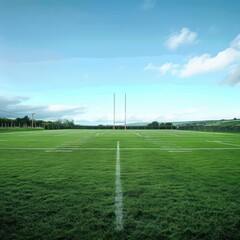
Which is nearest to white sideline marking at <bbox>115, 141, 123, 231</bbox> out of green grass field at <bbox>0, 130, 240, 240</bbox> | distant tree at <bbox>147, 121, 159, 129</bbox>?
green grass field at <bbox>0, 130, 240, 240</bbox>

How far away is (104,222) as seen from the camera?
336 cm

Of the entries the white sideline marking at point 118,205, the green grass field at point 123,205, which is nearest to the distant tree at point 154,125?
the green grass field at point 123,205

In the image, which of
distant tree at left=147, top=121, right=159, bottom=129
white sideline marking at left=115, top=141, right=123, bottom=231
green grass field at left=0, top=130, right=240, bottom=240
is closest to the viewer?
green grass field at left=0, top=130, right=240, bottom=240

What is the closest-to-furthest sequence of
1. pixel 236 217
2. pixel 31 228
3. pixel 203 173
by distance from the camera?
pixel 31 228, pixel 236 217, pixel 203 173

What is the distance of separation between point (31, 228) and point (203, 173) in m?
4.64

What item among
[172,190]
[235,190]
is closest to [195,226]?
[172,190]

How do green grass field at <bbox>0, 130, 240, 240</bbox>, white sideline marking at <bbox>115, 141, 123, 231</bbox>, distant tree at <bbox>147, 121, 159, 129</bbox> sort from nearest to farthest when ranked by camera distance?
green grass field at <bbox>0, 130, 240, 240</bbox> → white sideline marking at <bbox>115, 141, 123, 231</bbox> → distant tree at <bbox>147, 121, 159, 129</bbox>

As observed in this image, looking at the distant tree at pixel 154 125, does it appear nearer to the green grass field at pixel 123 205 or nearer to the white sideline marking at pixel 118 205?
the green grass field at pixel 123 205

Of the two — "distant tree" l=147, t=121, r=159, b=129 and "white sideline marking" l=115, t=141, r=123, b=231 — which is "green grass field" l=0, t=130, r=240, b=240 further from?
"distant tree" l=147, t=121, r=159, b=129

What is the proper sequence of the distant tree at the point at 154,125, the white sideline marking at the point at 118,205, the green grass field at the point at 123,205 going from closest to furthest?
the green grass field at the point at 123,205, the white sideline marking at the point at 118,205, the distant tree at the point at 154,125

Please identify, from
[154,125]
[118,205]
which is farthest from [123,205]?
[154,125]

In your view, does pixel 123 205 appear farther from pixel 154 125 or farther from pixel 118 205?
pixel 154 125

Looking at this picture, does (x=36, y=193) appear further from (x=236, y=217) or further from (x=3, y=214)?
(x=236, y=217)

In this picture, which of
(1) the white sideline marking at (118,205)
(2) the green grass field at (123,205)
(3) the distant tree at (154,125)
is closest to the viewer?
(2) the green grass field at (123,205)
